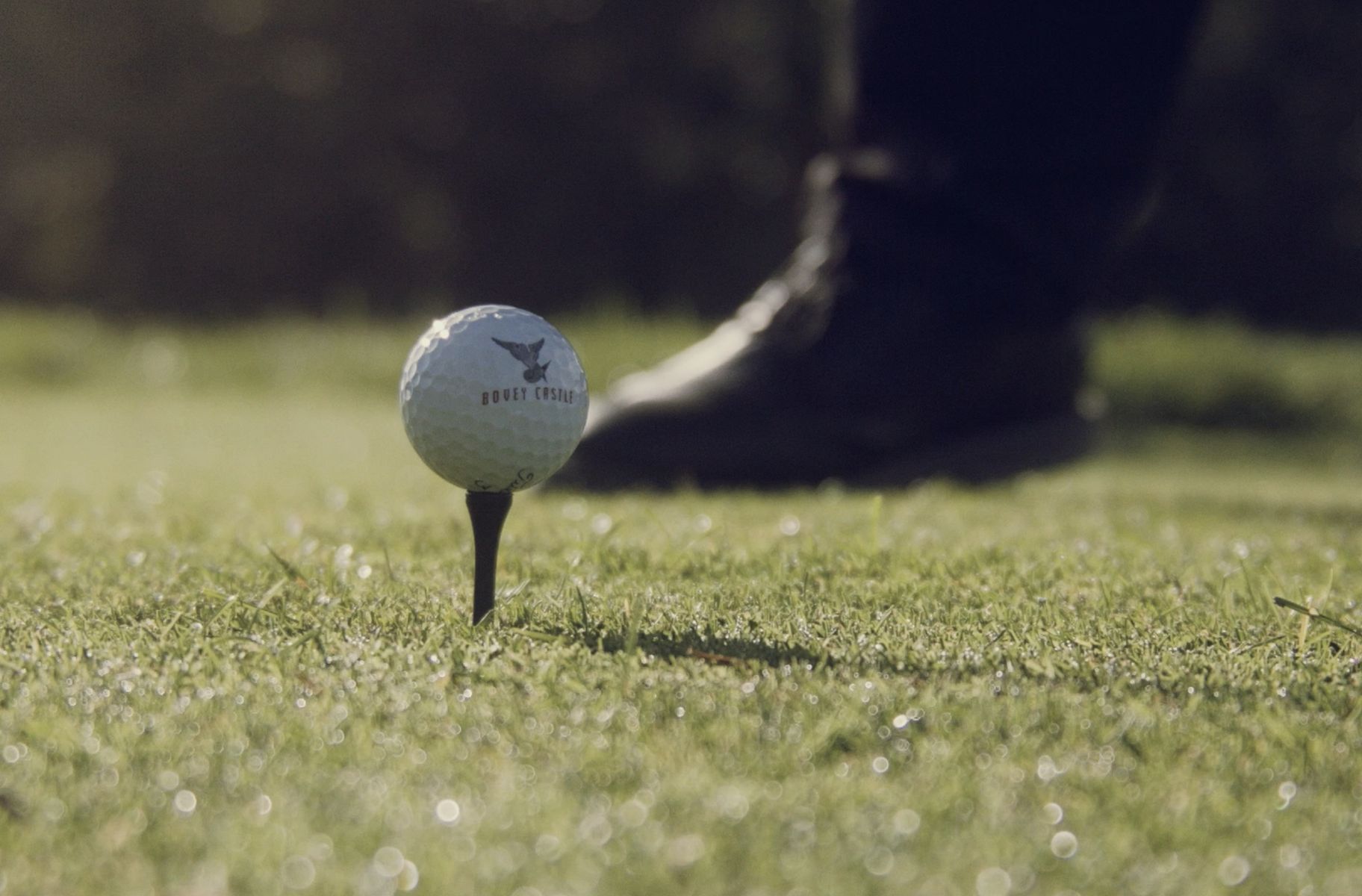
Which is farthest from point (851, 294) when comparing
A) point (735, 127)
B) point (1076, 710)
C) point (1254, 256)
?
point (1254, 256)

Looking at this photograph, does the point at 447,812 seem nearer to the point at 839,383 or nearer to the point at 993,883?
the point at 993,883

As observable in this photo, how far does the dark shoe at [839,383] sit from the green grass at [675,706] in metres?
0.41

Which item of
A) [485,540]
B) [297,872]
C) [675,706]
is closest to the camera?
[297,872]

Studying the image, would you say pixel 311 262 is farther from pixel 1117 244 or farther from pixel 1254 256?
pixel 1117 244

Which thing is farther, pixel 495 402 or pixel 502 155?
pixel 502 155

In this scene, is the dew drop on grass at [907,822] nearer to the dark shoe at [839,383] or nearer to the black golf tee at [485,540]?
the black golf tee at [485,540]

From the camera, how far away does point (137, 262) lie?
48.8 ft

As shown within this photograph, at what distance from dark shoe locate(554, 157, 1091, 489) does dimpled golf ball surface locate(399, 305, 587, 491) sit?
1.15m

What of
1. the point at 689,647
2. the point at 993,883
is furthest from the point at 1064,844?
the point at 689,647

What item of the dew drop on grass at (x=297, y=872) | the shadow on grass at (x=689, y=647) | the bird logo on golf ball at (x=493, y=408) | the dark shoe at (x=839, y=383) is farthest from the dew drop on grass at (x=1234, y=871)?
the dark shoe at (x=839, y=383)

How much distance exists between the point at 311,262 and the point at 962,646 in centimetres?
1436

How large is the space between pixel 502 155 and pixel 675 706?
13629mm

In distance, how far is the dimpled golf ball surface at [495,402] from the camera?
148 centimetres

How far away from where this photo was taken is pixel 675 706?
1091mm
